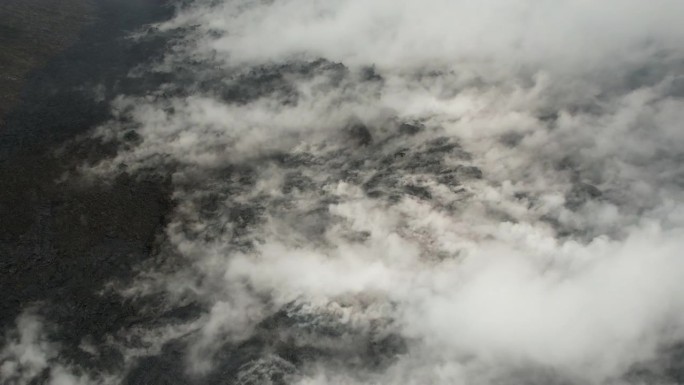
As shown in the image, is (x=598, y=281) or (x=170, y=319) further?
(x=598, y=281)

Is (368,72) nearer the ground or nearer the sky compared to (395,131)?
nearer the sky

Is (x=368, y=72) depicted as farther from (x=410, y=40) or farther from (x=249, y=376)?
(x=249, y=376)

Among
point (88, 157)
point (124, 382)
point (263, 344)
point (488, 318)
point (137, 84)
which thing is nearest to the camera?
point (124, 382)

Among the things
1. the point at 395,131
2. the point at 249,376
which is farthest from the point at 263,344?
the point at 395,131

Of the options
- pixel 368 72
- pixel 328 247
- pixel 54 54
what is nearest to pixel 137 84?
pixel 54 54

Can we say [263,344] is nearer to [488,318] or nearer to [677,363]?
[488,318]

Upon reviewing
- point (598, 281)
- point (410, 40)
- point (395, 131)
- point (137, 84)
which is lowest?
point (598, 281)

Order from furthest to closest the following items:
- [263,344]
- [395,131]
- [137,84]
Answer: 1. [137,84]
2. [395,131]
3. [263,344]
